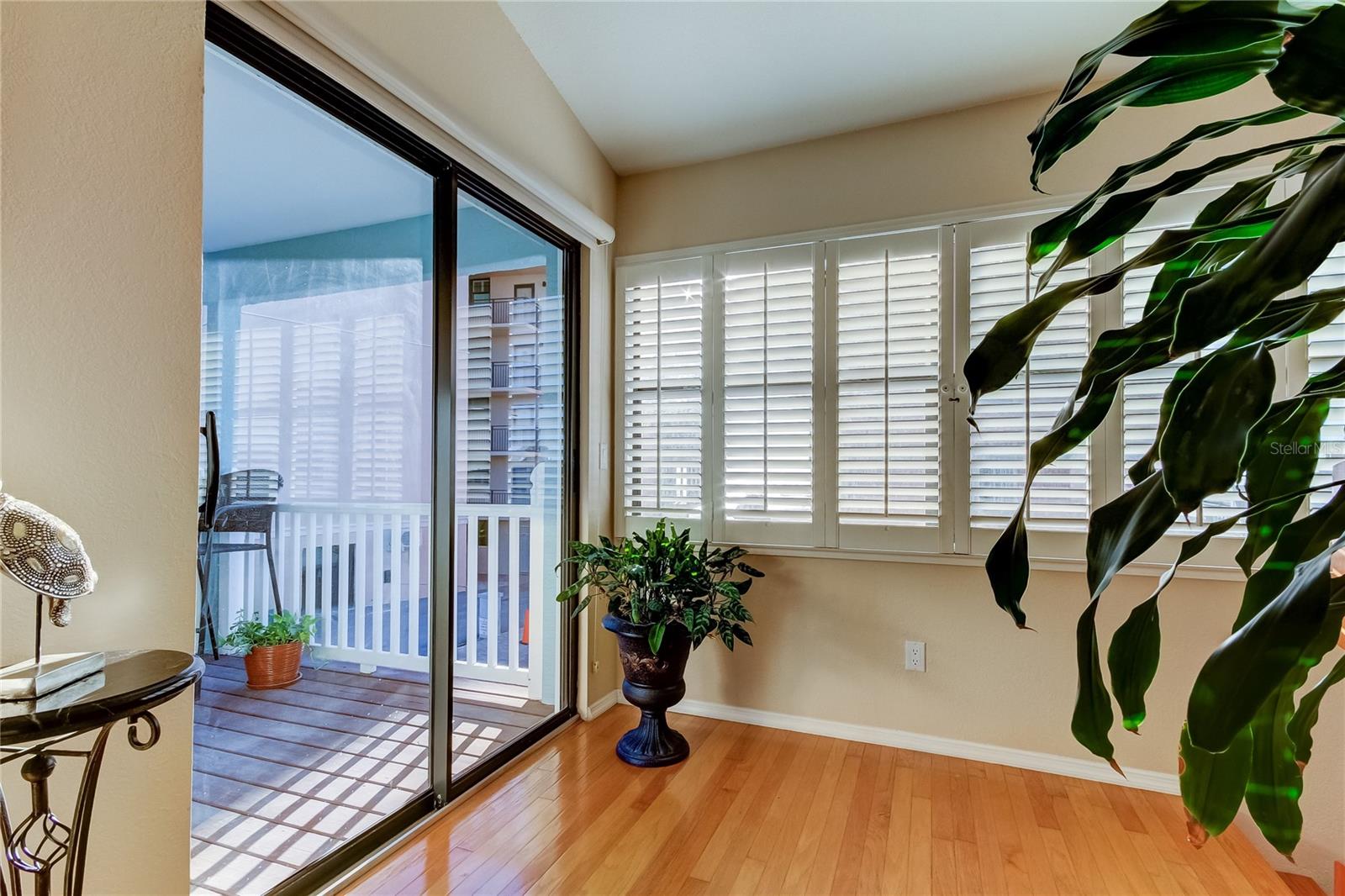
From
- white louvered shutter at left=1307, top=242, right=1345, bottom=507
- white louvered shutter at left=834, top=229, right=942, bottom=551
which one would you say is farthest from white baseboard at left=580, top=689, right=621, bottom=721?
white louvered shutter at left=1307, top=242, right=1345, bottom=507

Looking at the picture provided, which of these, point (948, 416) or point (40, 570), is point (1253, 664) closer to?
point (40, 570)

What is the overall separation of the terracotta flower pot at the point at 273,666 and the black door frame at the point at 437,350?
44 cm

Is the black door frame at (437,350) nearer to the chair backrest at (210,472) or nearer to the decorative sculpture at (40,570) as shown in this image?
the chair backrest at (210,472)

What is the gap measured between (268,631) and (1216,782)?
1.85 meters

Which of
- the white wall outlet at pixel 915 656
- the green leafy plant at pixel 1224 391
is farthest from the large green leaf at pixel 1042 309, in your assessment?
the white wall outlet at pixel 915 656

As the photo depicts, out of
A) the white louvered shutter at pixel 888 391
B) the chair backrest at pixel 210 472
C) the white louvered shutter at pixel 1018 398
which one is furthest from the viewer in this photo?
the white louvered shutter at pixel 888 391

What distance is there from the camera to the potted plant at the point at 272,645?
5.15 ft

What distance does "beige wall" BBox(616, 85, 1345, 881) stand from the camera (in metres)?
2.21

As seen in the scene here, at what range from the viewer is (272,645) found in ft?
5.39

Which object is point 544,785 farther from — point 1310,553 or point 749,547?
point 1310,553

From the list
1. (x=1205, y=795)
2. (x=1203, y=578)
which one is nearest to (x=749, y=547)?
(x=1203, y=578)

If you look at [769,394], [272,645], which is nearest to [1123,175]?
[272,645]

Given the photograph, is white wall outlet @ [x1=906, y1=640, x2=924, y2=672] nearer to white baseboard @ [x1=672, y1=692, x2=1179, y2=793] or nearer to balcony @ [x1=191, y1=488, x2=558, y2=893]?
white baseboard @ [x1=672, y1=692, x2=1179, y2=793]

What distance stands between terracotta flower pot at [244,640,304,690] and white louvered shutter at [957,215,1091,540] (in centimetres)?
226
